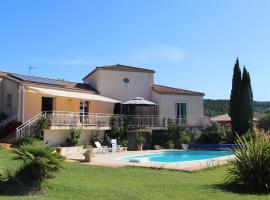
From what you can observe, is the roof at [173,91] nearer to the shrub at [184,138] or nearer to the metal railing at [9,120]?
the shrub at [184,138]

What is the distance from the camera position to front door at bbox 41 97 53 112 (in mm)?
37750

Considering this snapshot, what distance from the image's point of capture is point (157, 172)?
65.9 feet

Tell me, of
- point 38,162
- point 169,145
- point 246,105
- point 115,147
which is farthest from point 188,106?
point 38,162

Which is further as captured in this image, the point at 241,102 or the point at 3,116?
the point at 241,102

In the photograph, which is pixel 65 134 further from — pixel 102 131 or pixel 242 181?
pixel 242 181

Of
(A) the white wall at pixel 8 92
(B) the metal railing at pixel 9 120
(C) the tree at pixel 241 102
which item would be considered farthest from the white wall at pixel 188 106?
(B) the metal railing at pixel 9 120

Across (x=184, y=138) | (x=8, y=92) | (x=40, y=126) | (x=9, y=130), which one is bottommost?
(x=184, y=138)

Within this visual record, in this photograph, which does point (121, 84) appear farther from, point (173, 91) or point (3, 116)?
point (3, 116)

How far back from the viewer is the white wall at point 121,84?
4506 centimetres

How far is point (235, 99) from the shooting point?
43.0 metres

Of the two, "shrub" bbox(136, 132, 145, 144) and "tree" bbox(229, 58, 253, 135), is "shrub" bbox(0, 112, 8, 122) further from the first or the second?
"tree" bbox(229, 58, 253, 135)

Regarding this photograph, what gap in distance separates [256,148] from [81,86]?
31439 millimetres

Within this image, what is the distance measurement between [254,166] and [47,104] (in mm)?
26202

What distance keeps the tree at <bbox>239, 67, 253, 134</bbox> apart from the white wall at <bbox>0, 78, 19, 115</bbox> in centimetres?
2308
